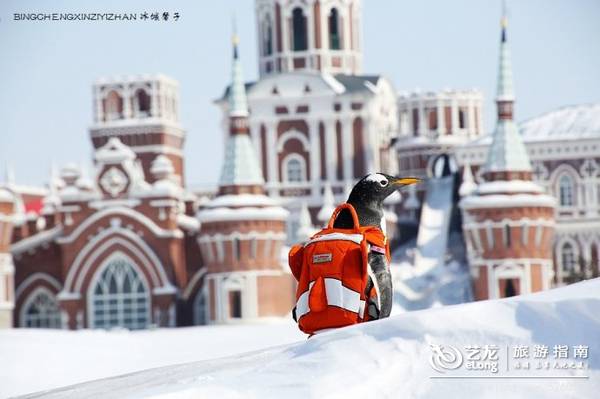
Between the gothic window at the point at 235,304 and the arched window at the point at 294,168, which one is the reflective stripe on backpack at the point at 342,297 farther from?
the arched window at the point at 294,168

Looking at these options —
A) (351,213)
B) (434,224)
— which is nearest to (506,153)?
(434,224)

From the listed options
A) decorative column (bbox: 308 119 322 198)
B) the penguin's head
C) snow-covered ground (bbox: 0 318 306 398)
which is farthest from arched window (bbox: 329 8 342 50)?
the penguin's head

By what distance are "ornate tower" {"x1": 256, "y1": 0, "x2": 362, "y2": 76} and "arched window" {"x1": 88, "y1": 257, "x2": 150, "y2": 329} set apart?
9956 mm

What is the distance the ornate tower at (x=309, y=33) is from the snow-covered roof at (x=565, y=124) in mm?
6385

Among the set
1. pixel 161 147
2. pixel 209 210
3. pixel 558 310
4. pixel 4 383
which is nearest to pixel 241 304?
pixel 209 210

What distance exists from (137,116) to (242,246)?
1049cm

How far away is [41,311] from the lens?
6188 cm

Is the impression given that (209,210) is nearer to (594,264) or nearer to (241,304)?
(241,304)

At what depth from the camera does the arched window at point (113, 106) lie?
65.9 metres

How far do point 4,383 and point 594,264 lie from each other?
47.2m

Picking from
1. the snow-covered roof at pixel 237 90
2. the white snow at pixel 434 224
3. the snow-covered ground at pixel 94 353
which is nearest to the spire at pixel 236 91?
the snow-covered roof at pixel 237 90

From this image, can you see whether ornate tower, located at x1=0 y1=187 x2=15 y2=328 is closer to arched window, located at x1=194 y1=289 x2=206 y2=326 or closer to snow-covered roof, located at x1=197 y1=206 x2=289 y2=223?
arched window, located at x1=194 y1=289 x2=206 y2=326

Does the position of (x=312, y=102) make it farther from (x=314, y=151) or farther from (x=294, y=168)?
(x=294, y=168)

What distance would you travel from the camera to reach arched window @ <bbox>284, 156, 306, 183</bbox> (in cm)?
6604
